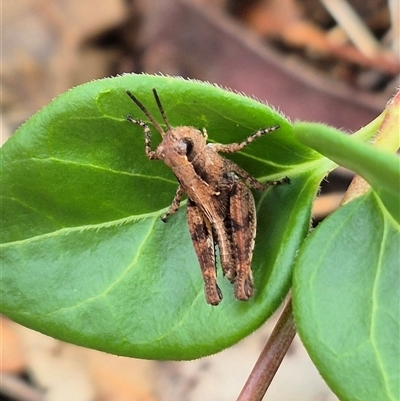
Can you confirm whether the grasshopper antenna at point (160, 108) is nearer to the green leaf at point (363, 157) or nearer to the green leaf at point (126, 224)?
the green leaf at point (126, 224)

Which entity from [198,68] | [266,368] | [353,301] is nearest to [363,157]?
[353,301]

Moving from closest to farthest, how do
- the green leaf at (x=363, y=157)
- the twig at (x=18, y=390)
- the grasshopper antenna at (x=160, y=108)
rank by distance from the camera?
the green leaf at (x=363, y=157), the grasshopper antenna at (x=160, y=108), the twig at (x=18, y=390)

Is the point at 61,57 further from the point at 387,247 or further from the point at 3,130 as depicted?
the point at 387,247

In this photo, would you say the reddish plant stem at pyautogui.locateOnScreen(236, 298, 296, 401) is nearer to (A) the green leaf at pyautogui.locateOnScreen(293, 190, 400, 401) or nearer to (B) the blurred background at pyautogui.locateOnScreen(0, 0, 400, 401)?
(A) the green leaf at pyautogui.locateOnScreen(293, 190, 400, 401)

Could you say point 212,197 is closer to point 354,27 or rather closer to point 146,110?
point 146,110

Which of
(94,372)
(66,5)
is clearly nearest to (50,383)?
(94,372)

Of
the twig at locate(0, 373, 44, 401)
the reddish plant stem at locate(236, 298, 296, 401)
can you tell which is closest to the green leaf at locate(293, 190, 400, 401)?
the reddish plant stem at locate(236, 298, 296, 401)

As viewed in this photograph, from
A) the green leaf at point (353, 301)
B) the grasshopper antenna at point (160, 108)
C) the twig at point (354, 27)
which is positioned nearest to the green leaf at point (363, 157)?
the green leaf at point (353, 301)
